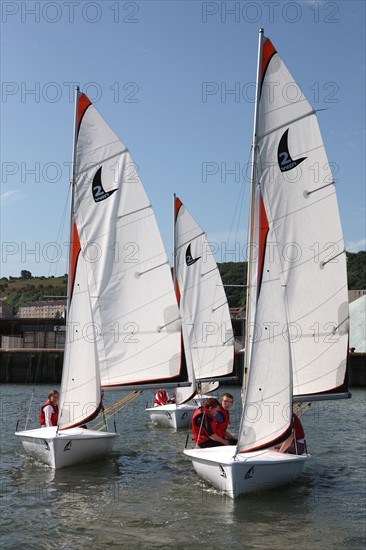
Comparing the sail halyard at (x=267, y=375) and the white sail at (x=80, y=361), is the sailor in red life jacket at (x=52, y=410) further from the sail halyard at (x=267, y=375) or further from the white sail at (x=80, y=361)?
the sail halyard at (x=267, y=375)

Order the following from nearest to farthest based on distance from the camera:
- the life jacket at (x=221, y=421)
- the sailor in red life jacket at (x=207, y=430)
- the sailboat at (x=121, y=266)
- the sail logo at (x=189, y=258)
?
the sailor in red life jacket at (x=207, y=430) < the life jacket at (x=221, y=421) < the sailboat at (x=121, y=266) < the sail logo at (x=189, y=258)

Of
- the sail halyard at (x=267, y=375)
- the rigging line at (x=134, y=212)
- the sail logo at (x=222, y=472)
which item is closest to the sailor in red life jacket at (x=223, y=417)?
the sail halyard at (x=267, y=375)

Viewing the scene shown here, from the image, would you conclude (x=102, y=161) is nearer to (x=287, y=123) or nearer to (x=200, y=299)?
(x=287, y=123)

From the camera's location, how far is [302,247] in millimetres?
16844

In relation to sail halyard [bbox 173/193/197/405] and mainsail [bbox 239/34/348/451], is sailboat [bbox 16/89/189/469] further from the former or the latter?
mainsail [bbox 239/34/348/451]

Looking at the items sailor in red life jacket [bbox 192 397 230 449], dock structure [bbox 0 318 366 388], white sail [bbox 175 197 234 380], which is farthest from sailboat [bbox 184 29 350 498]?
dock structure [bbox 0 318 366 388]

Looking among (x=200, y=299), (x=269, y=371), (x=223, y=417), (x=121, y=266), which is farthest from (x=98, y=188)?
(x=200, y=299)

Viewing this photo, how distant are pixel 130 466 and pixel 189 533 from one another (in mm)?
6304

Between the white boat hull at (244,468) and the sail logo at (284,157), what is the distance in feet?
21.9

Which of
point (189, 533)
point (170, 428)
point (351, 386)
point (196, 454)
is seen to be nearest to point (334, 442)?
point (170, 428)

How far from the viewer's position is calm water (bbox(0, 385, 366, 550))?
38.9 feet

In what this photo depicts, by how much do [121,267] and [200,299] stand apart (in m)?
9.88

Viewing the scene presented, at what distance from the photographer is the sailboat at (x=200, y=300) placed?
29.4 m

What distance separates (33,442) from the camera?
1728cm
